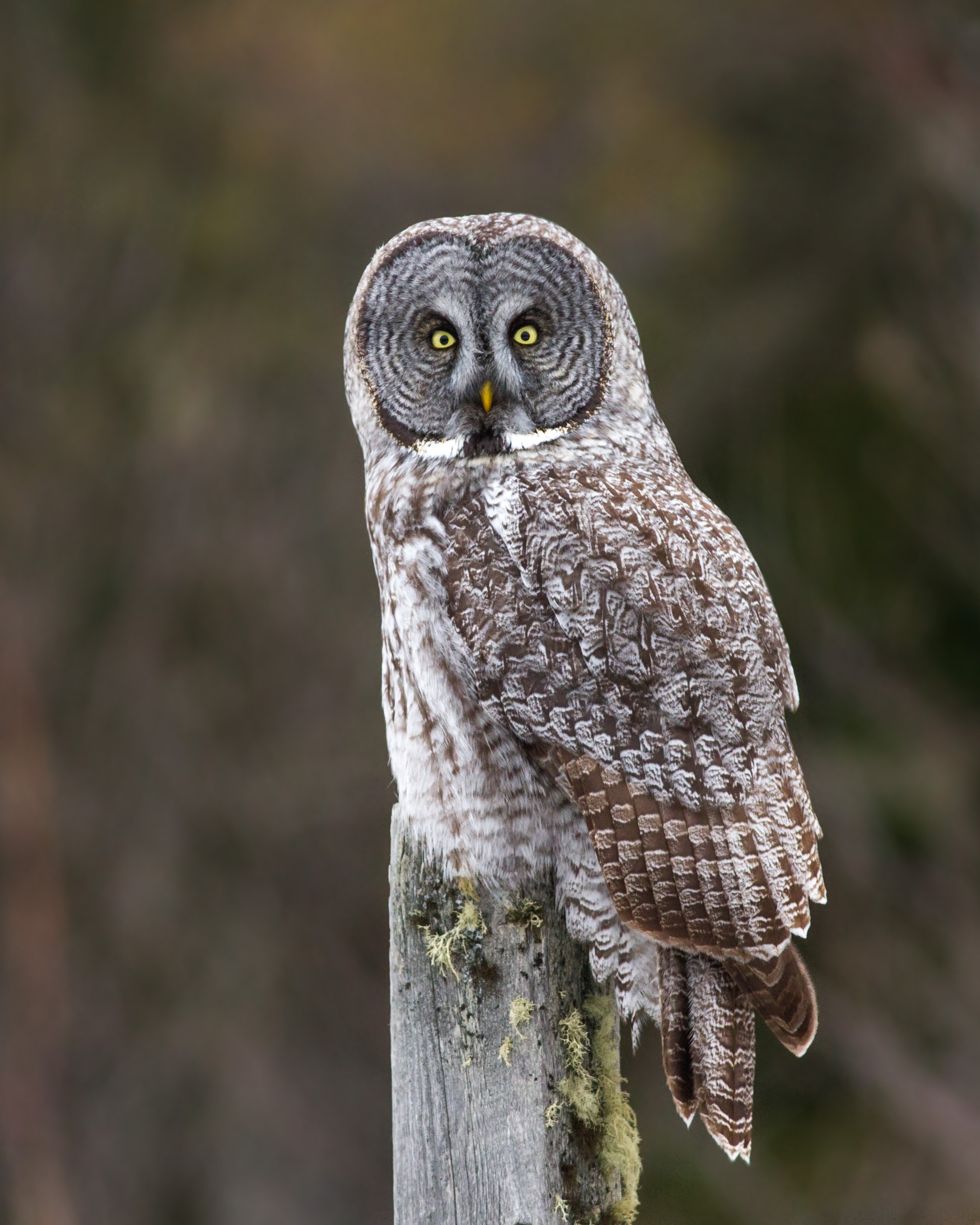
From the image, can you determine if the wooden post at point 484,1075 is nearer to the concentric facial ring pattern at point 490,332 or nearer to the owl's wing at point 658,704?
the owl's wing at point 658,704

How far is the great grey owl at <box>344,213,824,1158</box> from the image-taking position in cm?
260

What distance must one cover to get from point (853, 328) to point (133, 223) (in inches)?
144

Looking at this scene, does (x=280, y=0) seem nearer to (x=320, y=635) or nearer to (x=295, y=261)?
(x=295, y=261)

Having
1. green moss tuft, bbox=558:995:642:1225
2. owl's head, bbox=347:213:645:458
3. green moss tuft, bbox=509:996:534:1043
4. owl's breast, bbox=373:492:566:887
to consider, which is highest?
owl's head, bbox=347:213:645:458

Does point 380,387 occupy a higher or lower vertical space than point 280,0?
lower

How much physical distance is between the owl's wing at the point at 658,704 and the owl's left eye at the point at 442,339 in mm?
549

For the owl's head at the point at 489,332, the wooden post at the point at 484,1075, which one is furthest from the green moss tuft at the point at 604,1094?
the owl's head at the point at 489,332

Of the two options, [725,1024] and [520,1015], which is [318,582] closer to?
[725,1024]

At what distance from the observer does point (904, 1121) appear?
6766 mm

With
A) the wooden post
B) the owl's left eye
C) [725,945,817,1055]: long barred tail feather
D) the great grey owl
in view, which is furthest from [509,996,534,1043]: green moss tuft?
the owl's left eye

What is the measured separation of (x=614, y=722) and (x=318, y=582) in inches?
196

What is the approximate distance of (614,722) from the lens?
104 inches

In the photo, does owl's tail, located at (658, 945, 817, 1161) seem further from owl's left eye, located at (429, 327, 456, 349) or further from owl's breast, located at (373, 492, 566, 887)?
owl's left eye, located at (429, 327, 456, 349)

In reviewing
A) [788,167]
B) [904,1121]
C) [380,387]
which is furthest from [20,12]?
[904,1121]
